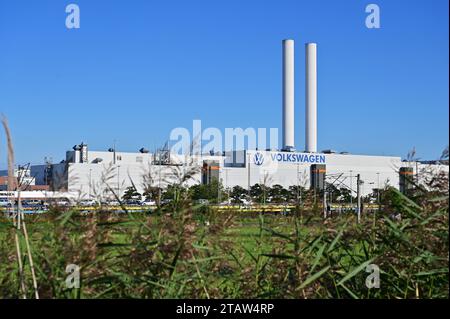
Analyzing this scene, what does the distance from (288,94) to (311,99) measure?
10.6 ft

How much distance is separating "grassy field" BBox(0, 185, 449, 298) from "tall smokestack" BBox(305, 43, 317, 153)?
77.9 m

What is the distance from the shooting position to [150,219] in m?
4.34

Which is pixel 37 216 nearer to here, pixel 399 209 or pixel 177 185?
pixel 177 185

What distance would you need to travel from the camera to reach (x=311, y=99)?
3388 inches

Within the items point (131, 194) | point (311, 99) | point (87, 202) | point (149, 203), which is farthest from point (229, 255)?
point (311, 99)

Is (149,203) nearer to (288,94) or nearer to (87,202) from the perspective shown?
(87,202)

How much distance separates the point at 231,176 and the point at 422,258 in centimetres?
6293

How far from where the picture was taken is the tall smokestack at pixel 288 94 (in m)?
81.8

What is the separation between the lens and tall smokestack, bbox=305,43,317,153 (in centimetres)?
8309

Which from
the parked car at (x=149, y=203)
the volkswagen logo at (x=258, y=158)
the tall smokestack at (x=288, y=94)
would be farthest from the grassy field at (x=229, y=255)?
the tall smokestack at (x=288, y=94)

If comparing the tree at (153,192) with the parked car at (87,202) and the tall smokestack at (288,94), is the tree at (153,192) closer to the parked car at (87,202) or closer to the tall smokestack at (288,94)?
the parked car at (87,202)

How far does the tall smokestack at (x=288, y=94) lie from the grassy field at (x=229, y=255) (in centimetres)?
7709

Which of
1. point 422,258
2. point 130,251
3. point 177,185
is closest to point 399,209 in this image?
point 422,258

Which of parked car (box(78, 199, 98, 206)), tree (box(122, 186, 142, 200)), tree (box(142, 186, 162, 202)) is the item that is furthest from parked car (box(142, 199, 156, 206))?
parked car (box(78, 199, 98, 206))
